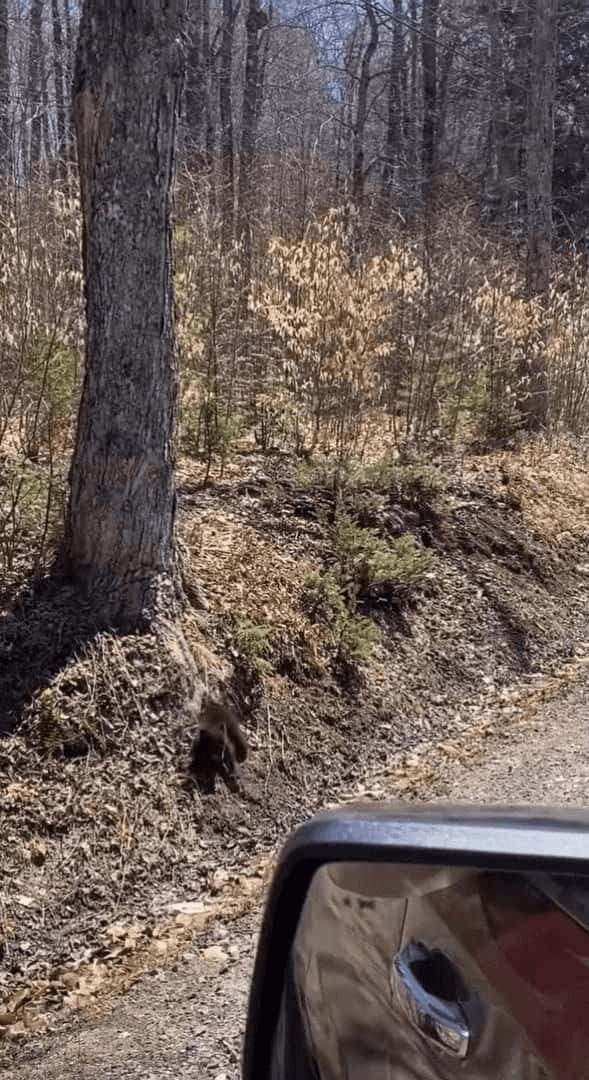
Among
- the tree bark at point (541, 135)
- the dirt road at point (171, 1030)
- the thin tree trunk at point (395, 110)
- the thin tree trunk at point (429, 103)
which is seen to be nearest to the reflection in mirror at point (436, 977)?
the dirt road at point (171, 1030)

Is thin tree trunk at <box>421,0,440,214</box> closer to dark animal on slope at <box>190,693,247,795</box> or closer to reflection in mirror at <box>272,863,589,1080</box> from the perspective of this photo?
dark animal on slope at <box>190,693,247,795</box>

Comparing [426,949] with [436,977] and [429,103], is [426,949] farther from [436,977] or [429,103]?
[429,103]

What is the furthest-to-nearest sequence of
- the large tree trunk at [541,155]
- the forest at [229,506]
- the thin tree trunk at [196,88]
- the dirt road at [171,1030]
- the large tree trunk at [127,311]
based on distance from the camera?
the thin tree trunk at [196,88]
the large tree trunk at [541,155]
the large tree trunk at [127,311]
the forest at [229,506]
the dirt road at [171,1030]

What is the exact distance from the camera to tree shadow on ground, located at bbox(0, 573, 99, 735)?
5219 mm

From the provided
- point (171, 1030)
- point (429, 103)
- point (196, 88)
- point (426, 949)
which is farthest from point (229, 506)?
point (429, 103)

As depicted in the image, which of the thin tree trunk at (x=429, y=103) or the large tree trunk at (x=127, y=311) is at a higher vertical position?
the thin tree trunk at (x=429, y=103)

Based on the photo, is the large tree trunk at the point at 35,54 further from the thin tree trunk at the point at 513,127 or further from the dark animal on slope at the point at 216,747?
the dark animal on slope at the point at 216,747

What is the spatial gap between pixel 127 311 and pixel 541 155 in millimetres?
8226

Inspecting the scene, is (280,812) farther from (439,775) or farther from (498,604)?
(498,604)

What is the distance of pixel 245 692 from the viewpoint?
19.7ft

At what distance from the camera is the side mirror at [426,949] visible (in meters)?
1.25

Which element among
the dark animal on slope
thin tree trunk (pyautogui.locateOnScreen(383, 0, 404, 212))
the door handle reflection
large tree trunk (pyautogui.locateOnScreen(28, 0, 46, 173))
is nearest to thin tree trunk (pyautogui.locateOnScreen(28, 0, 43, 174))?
large tree trunk (pyautogui.locateOnScreen(28, 0, 46, 173))

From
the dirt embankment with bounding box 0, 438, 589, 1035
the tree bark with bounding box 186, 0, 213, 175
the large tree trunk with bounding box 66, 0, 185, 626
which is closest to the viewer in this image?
the dirt embankment with bounding box 0, 438, 589, 1035

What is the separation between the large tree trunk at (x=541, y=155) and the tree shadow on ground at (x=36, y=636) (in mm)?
6930
